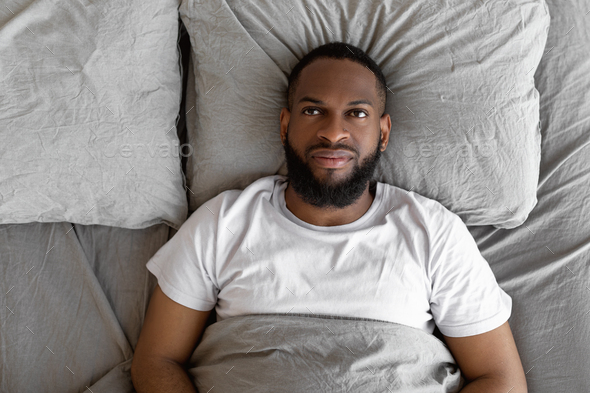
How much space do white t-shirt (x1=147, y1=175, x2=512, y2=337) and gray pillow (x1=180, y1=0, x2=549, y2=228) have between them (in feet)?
0.42

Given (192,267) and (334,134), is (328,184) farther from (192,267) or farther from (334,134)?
(192,267)

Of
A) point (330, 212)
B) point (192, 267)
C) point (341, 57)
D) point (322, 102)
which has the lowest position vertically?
point (192, 267)

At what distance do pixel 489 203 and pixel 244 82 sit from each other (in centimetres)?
80

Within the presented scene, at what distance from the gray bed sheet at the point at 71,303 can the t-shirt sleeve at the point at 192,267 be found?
17 centimetres

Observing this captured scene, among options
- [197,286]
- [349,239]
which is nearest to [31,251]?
[197,286]

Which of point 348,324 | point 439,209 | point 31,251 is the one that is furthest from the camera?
point 31,251

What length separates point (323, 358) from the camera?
1057 mm

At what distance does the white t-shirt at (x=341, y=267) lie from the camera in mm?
A: 1129

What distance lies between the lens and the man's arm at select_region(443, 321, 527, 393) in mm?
1082

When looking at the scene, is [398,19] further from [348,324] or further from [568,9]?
[348,324]

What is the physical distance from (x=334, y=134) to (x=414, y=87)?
319mm

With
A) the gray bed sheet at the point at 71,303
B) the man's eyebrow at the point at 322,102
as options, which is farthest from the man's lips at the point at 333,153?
the gray bed sheet at the point at 71,303

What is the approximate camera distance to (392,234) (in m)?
1.19

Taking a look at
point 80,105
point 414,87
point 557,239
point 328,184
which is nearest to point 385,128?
point 414,87
